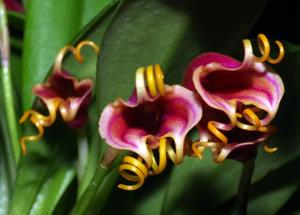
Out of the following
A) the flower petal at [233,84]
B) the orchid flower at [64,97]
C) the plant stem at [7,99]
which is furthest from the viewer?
the plant stem at [7,99]

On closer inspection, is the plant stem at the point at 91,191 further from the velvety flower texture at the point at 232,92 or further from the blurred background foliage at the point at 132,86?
the velvety flower texture at the point at 232,92

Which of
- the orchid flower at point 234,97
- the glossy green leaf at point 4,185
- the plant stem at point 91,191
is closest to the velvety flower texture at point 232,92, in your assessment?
the orchid flower at point 234,97

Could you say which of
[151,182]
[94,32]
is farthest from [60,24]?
[151,182]

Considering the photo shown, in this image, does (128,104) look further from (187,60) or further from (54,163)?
(54,163)

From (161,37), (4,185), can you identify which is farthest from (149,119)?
(4,185)

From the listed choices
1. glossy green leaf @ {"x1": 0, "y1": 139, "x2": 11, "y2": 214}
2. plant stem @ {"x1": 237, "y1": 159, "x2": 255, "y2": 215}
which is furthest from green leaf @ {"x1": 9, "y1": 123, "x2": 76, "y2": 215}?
plant stem @ {"x1": 237, "y1": 159, "x2": 255, "y2": 215}
